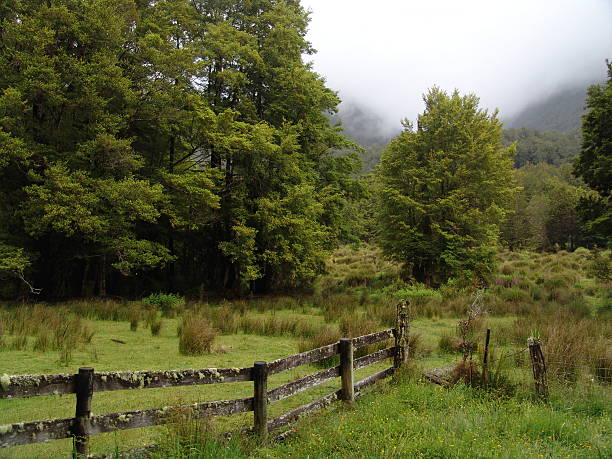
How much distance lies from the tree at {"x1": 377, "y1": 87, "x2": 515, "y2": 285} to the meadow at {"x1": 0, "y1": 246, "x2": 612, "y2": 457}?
5.32 meters

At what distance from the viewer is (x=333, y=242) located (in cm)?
2286

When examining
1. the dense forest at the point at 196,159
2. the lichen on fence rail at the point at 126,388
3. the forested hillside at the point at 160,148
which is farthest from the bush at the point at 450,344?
the dense forest at the point at 196,159

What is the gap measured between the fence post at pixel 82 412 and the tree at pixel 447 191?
19.2 metres

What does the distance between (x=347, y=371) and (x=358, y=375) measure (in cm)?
193

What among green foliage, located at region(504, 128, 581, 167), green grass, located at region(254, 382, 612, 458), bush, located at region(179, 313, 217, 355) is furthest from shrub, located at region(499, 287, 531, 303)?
green foliage, located at region(504, 128, 581, 167)

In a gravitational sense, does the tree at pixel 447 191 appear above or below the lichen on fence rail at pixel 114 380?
above

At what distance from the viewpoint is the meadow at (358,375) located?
14.8 ft

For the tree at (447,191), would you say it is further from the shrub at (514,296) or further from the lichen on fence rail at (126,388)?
the lichen on fence rail at (126,388)

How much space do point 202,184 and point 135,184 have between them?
9.36 feet

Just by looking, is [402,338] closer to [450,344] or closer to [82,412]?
[450,344]

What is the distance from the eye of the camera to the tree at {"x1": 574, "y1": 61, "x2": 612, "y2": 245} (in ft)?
50.6

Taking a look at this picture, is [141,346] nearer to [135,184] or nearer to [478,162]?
[135,184]

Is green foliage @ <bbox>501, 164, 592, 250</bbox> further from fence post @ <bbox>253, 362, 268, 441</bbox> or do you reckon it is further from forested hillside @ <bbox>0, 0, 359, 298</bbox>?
fence post @ <bbox>253, 362, 268, 441</bbox>

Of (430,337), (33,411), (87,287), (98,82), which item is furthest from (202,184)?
(33,411)
